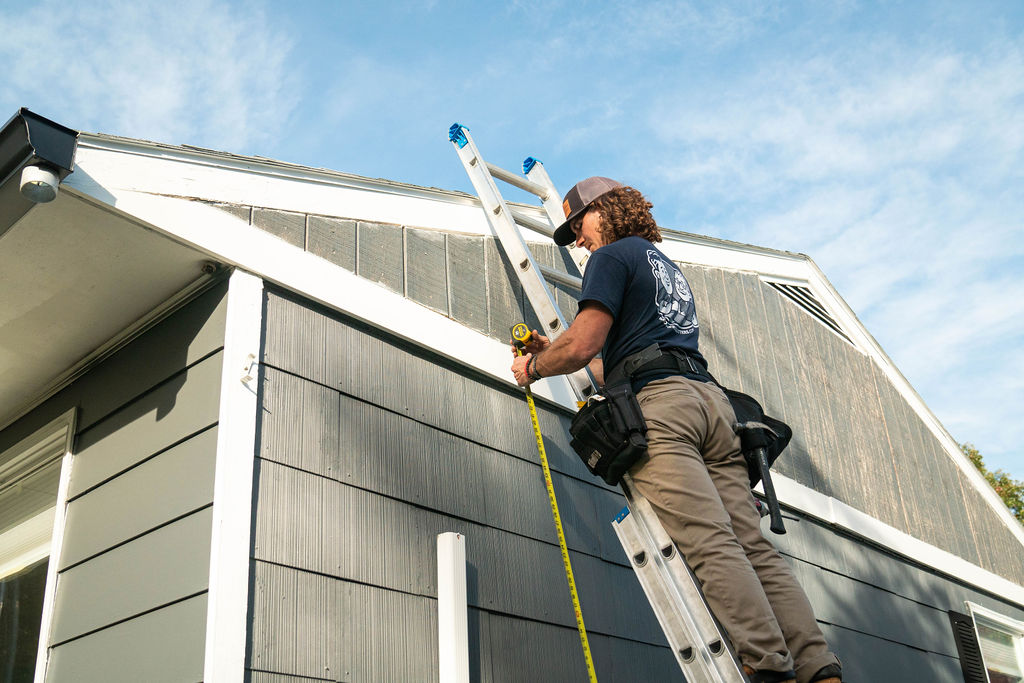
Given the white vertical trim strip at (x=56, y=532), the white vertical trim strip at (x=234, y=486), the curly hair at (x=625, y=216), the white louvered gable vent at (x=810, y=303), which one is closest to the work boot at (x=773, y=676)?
the white vertical trim strip at (x=234, y=486)

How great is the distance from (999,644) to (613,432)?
552 cm

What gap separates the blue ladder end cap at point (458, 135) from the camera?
4550 mm

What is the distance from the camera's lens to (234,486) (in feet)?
8.98

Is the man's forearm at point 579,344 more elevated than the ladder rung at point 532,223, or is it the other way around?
the ladder rung at point 532,223

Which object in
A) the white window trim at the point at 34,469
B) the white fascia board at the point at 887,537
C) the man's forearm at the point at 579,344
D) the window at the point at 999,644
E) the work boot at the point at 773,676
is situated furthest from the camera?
the window at the point at 999,644

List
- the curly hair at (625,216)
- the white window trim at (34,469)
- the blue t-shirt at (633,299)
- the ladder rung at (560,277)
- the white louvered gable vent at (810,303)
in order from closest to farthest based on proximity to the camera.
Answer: the blue t-shirt at (633,299), the curly hair at (625,216), the white window trim at (34,469), the ladder rung at (560,277), the white louvered gable vent at (810,303)

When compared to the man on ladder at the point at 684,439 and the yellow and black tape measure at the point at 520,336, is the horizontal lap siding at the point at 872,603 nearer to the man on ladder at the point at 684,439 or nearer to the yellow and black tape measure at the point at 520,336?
the man on ladder at the point at 684,439

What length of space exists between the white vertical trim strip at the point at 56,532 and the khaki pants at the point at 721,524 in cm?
197

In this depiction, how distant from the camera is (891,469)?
261 inches

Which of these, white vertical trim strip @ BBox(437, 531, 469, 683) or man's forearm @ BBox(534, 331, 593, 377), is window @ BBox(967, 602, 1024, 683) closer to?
white vertical trim strip @ BBox(437, 531, 469, 683)

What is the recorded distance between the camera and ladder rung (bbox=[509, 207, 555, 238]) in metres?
Result: 4.40

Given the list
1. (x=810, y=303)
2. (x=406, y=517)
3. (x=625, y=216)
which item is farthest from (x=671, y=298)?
(x=810, y=303)

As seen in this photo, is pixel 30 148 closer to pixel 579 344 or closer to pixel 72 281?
pixel 72 281

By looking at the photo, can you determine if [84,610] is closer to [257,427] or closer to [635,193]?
[257,427]
